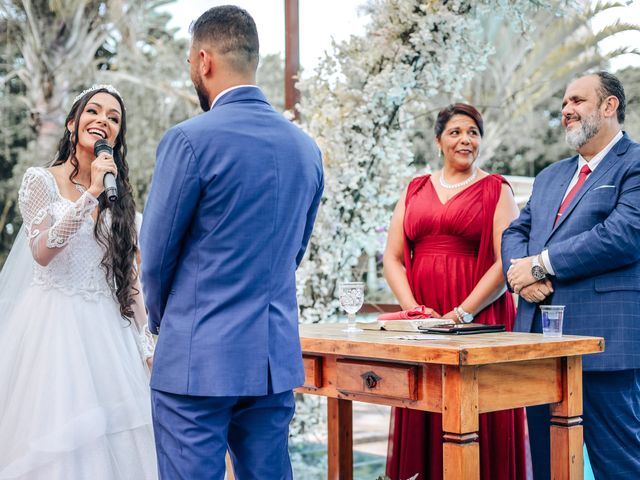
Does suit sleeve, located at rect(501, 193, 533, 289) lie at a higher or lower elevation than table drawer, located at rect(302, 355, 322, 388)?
higher

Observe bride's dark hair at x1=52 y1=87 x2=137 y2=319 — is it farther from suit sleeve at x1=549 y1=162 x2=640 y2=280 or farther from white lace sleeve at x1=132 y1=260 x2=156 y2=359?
suit sleeve at x1=549 y1=162 x2=640 y2=280

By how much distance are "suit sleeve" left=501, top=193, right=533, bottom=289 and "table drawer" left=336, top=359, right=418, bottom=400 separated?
0.81m

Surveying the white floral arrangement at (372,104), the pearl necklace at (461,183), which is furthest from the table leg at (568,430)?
the white floral arrangement at (372,104)

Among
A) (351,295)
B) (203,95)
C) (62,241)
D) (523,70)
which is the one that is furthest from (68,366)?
(523,70)

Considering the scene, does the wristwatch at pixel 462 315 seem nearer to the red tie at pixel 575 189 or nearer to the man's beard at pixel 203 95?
the red tie at pixel 575 189

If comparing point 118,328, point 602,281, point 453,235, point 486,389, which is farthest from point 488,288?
point 118,328

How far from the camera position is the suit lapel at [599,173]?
2.88 m

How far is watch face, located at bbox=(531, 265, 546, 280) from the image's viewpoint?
2.85 metres

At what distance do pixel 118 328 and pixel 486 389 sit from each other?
1.32m

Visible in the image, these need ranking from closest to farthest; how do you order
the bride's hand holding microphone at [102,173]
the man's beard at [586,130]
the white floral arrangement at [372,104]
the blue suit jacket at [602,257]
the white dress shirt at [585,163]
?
the bride's hand holding microphone at [102,173] < the blue suit jacket at [602,257] < the white dress shirt at [585,163] < the man's beard at [586,130] < the white floral arrangement at [372,104]

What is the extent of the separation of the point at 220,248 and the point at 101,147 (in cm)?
111

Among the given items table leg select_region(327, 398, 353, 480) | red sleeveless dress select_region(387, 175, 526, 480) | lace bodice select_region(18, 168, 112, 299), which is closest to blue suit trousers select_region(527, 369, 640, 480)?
red sleeveless dress select_region(387, 175, 526, 480)

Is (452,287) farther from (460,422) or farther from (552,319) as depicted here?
(460,422)

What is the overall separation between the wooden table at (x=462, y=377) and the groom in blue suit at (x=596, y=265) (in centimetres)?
33
